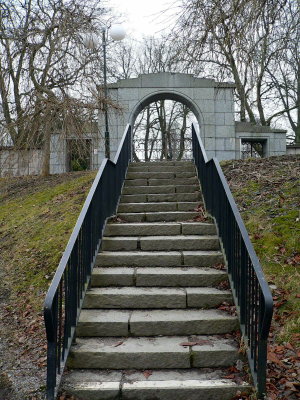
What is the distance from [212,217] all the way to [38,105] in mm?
6985

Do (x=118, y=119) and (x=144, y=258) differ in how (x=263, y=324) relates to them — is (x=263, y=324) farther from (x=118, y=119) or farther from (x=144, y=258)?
(x=118, y=119)

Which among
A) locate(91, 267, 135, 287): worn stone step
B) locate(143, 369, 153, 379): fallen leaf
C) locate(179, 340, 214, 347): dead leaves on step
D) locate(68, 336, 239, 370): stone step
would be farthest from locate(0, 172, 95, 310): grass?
locate(179, 340, 214, 347): dead leaves on step

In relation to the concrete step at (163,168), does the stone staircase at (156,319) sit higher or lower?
lower

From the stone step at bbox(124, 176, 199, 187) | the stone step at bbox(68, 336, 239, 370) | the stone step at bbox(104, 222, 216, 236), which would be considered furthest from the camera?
the stone step at bbox(124, 176, 199, 187)

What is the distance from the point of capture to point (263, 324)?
9.37 ft

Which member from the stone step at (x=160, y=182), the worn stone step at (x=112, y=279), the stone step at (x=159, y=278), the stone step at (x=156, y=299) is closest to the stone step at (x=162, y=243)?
the stone step at (x=159, y=278)

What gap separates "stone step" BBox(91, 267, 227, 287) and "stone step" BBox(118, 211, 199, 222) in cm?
157

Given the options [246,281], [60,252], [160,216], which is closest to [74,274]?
[246,281]

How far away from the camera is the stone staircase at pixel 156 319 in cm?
316

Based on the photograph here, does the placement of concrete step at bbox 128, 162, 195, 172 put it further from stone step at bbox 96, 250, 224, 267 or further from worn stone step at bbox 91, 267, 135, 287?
worn stone step at bbox 91, 267, 135, 287

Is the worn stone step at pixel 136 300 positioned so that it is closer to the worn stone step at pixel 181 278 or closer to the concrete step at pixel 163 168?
the worn stone step at pixel 181 278

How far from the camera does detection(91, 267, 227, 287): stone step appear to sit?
4.38 metres

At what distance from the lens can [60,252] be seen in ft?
20.8

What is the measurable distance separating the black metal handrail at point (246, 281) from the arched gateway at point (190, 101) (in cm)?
853
